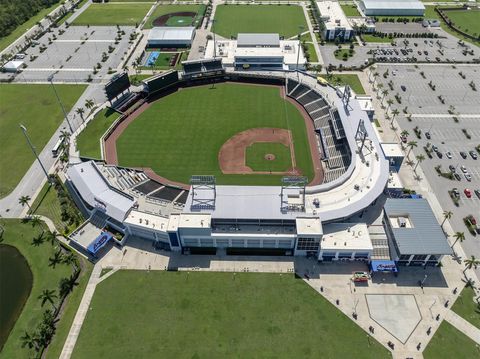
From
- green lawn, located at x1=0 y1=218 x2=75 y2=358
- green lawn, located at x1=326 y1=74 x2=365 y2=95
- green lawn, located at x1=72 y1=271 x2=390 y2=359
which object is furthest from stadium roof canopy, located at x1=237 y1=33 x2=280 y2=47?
green lawn, located at x1=0 y1=218 x2=75 y2=358

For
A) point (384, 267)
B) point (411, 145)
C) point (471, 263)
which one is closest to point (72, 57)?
point (411, 145)

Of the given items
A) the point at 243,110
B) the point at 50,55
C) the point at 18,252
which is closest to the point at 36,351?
the point at 18,252

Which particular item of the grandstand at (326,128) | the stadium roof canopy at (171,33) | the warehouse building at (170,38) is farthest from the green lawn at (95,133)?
the grandstand at (326,128)

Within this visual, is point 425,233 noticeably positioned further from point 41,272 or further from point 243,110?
point 41,272

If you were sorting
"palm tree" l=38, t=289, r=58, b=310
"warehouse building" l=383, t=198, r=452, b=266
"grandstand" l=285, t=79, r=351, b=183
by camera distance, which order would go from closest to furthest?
1. "palm tree" l=38, t=289, r=58, b=310
2. "warehouse building" l=383, t=198, r=452, b=266
3. "grandstand" l=285, t=79, r=351, b=183

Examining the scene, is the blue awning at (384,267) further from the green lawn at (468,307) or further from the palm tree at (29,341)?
the palm tree at (29,341)

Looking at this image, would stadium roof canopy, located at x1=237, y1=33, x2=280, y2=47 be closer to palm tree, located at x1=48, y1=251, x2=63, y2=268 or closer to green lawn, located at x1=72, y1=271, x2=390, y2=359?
green lawn, located at x1=72, y1=271, x2=390, y2=359

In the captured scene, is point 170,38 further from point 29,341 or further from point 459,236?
point 459,236
